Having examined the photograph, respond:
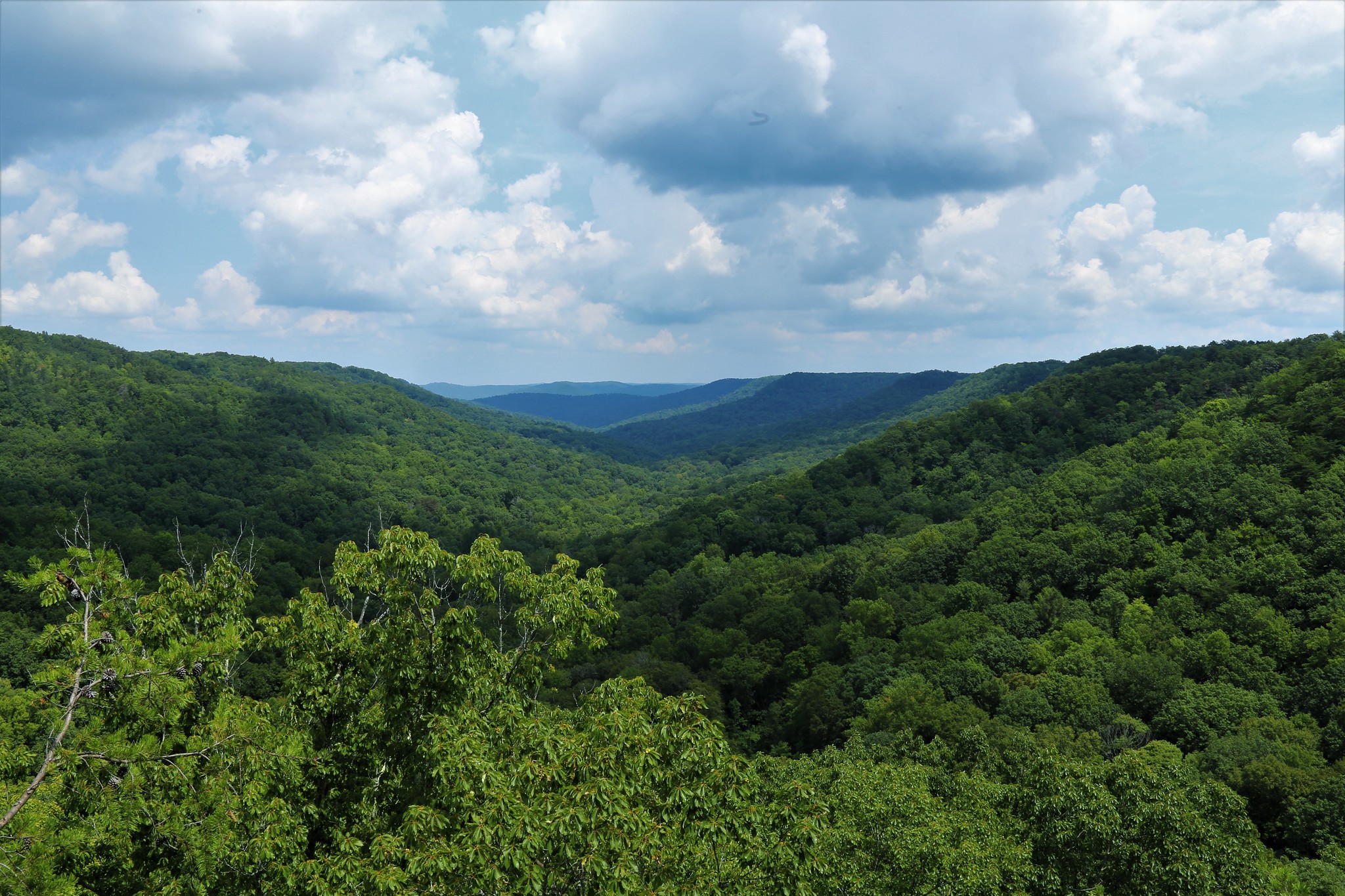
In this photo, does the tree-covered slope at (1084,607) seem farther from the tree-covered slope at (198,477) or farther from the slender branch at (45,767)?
the tree-covered slope at (198,477)

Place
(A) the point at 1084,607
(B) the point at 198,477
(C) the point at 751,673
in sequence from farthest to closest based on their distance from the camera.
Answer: (B) the point at 198,477 → (C) the point at 751,673 → (A) the point at 1084,607

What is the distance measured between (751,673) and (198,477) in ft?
399

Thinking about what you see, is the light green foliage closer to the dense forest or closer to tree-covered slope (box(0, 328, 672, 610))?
the dense forest

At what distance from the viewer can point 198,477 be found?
141 m

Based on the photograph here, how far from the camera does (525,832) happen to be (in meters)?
8.10

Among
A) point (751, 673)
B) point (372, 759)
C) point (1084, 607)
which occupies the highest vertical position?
point (372, 759)

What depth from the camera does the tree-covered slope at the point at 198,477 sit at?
100562 mm

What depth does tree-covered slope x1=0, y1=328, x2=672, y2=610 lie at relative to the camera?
101 meters

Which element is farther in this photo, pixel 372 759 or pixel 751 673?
pixel 751 673

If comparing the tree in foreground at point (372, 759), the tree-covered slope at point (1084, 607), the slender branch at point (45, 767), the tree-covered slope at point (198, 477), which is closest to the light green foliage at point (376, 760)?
the tree in foreground at point (372, 759)

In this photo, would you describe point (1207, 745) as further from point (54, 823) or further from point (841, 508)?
point (841, 508)

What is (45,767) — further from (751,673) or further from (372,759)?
(751,673)

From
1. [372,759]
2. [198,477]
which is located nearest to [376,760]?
[372,759]

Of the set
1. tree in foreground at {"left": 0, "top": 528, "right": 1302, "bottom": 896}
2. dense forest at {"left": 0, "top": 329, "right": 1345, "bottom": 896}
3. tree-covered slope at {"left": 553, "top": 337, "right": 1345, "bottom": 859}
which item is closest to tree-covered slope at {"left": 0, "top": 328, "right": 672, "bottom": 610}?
dense forest at {"left": 0, "top": 329, "right": 1345, "bottom": 896}
